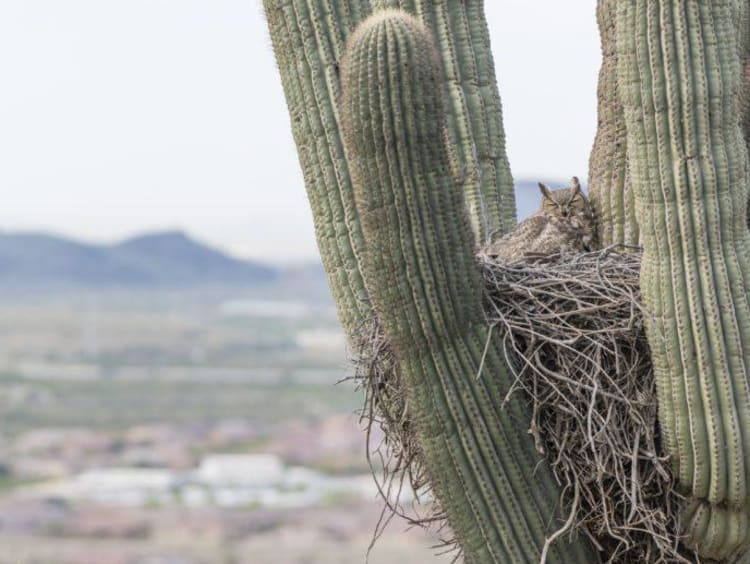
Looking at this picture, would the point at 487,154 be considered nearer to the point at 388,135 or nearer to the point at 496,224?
the point at 496,224

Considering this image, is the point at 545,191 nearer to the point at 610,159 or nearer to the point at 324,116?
the point at 610,159

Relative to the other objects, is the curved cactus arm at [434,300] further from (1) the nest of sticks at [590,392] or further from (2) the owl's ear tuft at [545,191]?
(2) the owl's ear tuft at [545,191]

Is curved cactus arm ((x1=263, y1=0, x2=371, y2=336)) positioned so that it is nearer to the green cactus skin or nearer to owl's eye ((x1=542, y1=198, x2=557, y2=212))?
owl's eye ((x1=542, y1=198, x2=557, y2=212))

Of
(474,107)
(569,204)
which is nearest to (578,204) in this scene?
(569,204)

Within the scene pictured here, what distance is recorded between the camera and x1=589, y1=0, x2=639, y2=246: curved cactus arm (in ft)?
19.0

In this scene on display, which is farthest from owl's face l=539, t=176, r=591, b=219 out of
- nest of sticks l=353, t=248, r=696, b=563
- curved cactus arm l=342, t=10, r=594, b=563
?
curved cactus arm l=342, t=10, r=594, b=563

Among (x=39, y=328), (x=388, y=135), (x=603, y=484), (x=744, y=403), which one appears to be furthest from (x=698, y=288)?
(x=39, y=328)

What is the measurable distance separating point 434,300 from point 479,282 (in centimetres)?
21

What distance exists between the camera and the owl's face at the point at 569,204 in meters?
5.99

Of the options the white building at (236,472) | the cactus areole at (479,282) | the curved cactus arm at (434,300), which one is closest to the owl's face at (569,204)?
the cactus areole at (479,282)

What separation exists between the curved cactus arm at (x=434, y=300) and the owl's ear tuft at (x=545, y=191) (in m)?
1.72

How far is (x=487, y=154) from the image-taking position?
6168 millimetres

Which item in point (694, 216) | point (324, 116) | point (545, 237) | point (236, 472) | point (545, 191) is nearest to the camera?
point (694, 216)

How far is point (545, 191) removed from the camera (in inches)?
243
